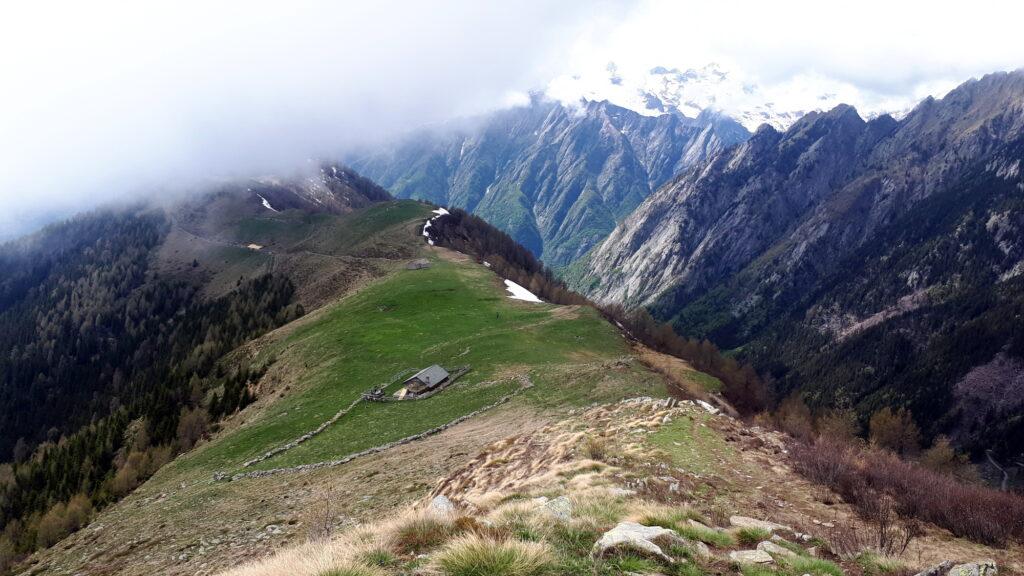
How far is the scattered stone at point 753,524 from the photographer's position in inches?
548

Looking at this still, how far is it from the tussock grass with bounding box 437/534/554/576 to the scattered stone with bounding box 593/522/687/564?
4.82 feet

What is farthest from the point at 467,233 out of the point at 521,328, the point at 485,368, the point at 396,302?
the point at 485,368

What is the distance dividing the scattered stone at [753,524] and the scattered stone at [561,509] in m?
4.52

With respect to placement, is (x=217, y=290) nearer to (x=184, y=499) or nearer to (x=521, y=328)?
(x=521, y=328)

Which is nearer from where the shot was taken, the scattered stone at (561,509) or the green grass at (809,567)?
the green grass at (809,567)

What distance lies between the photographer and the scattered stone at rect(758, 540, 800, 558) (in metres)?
11.6

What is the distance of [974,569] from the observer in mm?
10195

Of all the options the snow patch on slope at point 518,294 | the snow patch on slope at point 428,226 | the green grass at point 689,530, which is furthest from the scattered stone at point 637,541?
the snow patch on slope at point 428,226

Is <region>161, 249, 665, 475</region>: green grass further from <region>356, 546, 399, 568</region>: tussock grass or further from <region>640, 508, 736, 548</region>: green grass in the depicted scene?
<region>356, 546, 399, 568</region>: tussock grass

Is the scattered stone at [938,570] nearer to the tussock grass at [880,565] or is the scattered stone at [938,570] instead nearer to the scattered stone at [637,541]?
the tussock grass at [880,565]

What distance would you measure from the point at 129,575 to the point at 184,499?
1129 centimetres

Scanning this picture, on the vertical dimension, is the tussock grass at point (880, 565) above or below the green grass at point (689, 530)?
below

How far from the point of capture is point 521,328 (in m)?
66.0

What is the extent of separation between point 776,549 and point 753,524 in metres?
2.66
